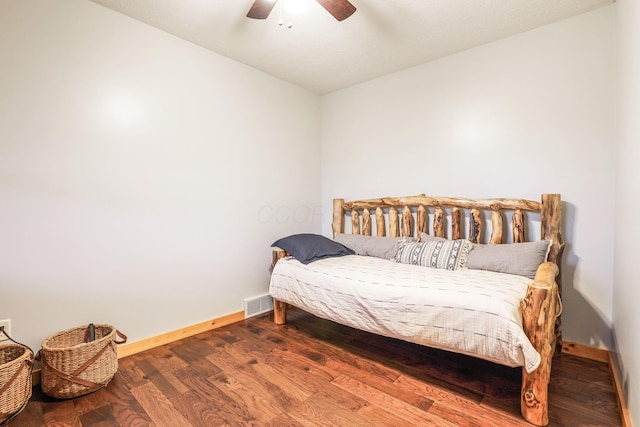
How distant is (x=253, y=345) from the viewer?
2447 mm

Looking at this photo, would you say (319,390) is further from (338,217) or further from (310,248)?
(338,217)

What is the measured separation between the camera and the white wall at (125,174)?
1.88 m

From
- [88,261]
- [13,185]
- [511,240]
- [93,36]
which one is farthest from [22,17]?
[511,240]

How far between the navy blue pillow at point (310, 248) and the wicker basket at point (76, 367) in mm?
1408

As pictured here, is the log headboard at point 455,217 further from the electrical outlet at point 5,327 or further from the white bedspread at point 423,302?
the electrical outlet at point 5,327

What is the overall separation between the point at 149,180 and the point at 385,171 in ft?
7.08

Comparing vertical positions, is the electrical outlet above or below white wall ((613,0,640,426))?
below

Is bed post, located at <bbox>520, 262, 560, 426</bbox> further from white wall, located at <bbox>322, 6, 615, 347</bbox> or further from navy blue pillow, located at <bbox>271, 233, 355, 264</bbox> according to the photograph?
navy blue pillow, located at <bbox>271, 233, 355, 264</bbox>

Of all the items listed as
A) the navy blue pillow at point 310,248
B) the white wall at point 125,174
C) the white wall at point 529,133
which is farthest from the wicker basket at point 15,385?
the white wall at point 529,133

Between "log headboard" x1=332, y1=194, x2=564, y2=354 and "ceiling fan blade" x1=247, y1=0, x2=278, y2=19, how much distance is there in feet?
6.32

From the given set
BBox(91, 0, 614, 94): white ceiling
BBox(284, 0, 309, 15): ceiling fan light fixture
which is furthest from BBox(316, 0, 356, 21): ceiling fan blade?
BBox(91, 0, 614, 94): white ceiling

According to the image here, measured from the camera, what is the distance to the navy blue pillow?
2.71 m

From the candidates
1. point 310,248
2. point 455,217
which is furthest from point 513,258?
point 310,248

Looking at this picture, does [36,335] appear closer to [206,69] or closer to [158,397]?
[158,397]
